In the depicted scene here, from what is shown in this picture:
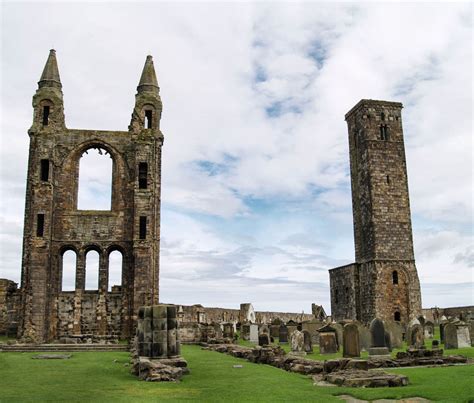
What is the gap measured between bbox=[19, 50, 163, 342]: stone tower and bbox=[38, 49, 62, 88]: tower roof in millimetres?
73

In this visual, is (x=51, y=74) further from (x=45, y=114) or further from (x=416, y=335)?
(x=416, y=335)

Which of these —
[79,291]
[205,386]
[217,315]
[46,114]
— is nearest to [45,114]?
[46,114]

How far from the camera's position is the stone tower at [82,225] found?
25.9 metres

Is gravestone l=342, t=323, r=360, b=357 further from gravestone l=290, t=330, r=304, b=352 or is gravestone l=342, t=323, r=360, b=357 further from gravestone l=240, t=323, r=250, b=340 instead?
gravestone l=240, t=323, r=250, b=340

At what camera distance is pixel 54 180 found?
2703cm

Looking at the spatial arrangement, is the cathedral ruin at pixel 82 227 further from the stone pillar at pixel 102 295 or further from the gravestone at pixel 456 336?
the gravestone at pixel 456 336

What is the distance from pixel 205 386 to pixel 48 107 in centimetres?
2119

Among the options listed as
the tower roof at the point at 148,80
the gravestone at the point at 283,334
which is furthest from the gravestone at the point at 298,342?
the tower roof at the point at 148,80

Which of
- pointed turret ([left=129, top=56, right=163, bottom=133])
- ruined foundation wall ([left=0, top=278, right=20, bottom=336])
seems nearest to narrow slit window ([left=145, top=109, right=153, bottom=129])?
pointed turret ([left=129, top=56, right=163, bottom=133])

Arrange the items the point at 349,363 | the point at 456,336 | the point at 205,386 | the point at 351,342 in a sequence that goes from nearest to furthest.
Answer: the point at 205,386, the point at 349,363, the point at 351,342, the point at 456,336

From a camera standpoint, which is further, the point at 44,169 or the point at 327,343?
the point at 44,169

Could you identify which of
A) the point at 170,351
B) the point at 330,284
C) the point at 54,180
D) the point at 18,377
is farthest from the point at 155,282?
the point at 330,284

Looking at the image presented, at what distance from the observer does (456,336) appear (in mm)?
19125

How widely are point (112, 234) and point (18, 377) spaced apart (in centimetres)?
1537
